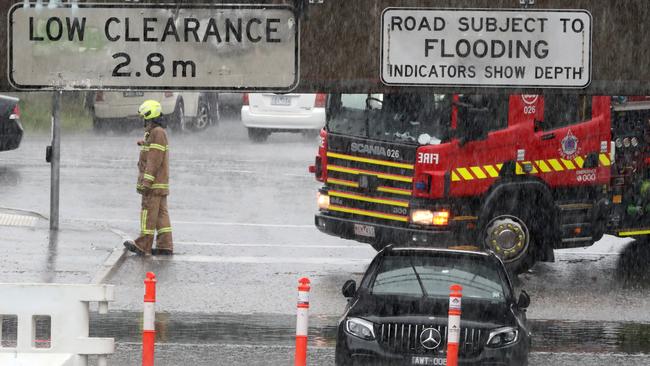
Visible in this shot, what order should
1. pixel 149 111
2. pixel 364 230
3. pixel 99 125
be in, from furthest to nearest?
pixel 99 125 → pixel 149 111 → pixel 364 230

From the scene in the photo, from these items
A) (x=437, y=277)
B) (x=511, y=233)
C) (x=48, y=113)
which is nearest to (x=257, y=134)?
(x=48, y=113)

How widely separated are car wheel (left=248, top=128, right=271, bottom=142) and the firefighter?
14.3 metres

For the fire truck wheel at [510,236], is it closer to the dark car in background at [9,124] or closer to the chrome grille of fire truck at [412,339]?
the chrome grille of fire truck at [412,339]

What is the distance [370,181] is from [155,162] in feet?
9.32

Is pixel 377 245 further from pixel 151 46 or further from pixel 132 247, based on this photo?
pixel 151 46

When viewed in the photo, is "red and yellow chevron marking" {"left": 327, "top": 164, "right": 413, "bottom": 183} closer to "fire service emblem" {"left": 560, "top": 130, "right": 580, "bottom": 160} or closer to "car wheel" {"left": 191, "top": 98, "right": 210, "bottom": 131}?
"fire service emblem" {"left": 560, "top": 130, "right": 580, "bottom": 160}

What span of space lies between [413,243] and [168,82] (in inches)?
362

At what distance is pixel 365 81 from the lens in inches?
372

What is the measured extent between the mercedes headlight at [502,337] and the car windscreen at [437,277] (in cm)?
74

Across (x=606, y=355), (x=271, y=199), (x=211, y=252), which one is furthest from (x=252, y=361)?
(x=271, y=199)

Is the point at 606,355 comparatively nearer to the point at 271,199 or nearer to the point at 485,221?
the point at 485,221

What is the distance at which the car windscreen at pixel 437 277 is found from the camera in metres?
13.2

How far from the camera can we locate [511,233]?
1814 centimetres

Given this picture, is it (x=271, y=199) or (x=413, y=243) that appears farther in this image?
(x=271, y=199)
